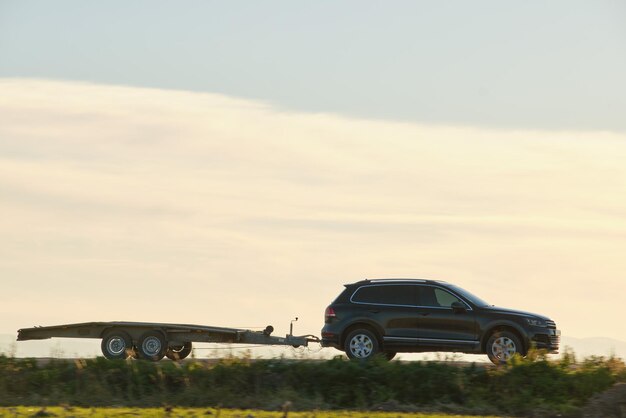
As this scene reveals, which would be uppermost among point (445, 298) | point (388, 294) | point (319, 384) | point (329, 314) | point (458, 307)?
point (388, 294)

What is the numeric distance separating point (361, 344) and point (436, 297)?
193 cm

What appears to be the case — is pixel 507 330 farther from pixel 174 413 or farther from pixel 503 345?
pixel 174 413

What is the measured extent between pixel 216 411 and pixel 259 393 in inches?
104

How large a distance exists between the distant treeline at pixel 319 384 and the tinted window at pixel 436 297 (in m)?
2.70

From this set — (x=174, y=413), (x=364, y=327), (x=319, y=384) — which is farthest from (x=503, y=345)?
(x=174, y=413)

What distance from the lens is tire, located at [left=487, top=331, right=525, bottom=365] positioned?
2342 cm

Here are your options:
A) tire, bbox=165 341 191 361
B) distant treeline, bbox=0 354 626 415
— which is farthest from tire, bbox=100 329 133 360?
distant treeline, bbox=0 354 626 415

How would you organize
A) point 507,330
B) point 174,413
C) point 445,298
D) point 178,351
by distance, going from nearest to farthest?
point 174,413 → point 507,330 → point 445,298 → point 178,351

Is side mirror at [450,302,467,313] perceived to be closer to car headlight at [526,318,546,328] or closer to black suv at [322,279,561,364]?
black suv at [322,279,561,364]

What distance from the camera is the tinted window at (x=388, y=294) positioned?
78.7ft

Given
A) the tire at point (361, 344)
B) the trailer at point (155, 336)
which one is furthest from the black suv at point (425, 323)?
the trailer at point (155, 336)

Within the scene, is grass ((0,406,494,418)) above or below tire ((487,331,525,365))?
below

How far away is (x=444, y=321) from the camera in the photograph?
23594 millimetres

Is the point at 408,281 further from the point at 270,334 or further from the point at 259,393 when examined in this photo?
the point at 259,393
